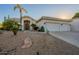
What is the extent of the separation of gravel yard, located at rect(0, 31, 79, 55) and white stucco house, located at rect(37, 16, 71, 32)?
5.7 inches

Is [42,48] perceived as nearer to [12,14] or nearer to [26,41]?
[26,41]

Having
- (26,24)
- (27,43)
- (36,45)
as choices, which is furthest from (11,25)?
(36,45)

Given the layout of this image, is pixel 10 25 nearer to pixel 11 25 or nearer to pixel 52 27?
pixel 11 25

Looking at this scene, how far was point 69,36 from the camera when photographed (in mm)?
3363

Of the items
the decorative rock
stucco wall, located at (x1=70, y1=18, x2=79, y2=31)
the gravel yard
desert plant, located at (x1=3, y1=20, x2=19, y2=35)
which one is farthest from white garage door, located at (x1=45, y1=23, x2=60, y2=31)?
desert plant, located at (x1=3, y1=20, x2=19, y2=35)

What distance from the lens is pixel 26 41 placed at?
11.1ft

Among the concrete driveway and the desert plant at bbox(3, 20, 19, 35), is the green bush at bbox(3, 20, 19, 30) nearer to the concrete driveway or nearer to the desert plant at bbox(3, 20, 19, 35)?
the desert plant at bbox(3, 20, 19, 35)

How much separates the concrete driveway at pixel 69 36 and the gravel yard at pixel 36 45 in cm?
5

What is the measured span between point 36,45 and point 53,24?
18.4 inches

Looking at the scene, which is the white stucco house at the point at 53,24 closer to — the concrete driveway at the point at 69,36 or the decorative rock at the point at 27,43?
the concrete driveway at the point at 69,36

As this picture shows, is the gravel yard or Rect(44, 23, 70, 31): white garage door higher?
Rect(44, 23, 70, 31): white garage door

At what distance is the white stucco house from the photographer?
11.2 feet

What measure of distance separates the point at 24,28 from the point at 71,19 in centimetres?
82

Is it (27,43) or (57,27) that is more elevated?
(57,27)
